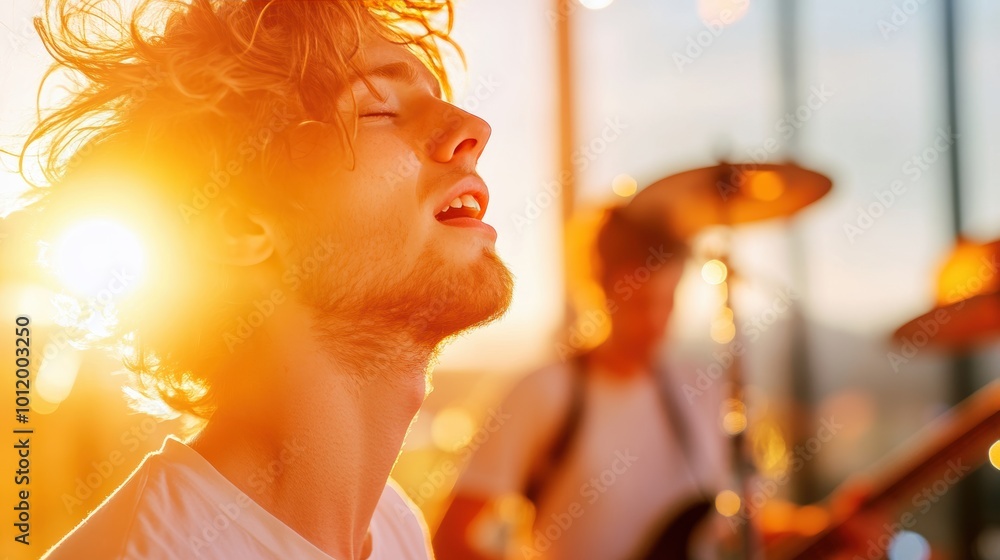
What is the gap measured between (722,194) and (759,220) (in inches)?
8.9

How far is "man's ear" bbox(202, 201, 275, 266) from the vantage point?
0.88m

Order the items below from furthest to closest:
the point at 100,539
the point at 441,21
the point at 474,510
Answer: the point at 474,510, the point at 441,21, the point at 100,539

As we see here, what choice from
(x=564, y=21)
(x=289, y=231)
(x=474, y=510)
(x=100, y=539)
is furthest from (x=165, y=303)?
(x=564, y=21)

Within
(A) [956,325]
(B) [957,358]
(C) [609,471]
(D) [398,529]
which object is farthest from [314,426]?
(B) [957,358]

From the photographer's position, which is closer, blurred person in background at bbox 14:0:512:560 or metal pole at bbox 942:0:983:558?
blurred person in background at bbox 14:0:512:560

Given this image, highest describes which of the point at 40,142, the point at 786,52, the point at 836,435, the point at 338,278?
the point at 40,142

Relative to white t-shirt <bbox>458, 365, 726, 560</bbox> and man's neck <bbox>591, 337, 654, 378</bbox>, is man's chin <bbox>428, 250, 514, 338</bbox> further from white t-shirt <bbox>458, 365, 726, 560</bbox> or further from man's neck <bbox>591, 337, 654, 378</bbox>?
man's neck <bbox>591, 337, 654, 378</bbox>

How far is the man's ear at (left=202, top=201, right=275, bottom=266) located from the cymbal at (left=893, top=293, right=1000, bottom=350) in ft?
5.25

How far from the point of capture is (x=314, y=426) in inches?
32.0

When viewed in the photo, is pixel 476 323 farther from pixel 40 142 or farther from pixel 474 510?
pixel 474 510

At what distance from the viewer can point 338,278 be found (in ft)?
2.82

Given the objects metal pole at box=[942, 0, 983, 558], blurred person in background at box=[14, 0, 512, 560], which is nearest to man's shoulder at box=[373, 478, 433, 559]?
blurred person in background at box=[14, 0, 512, 560]

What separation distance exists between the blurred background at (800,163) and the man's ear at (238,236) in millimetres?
1651

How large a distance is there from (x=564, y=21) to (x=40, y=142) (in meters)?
2.26
